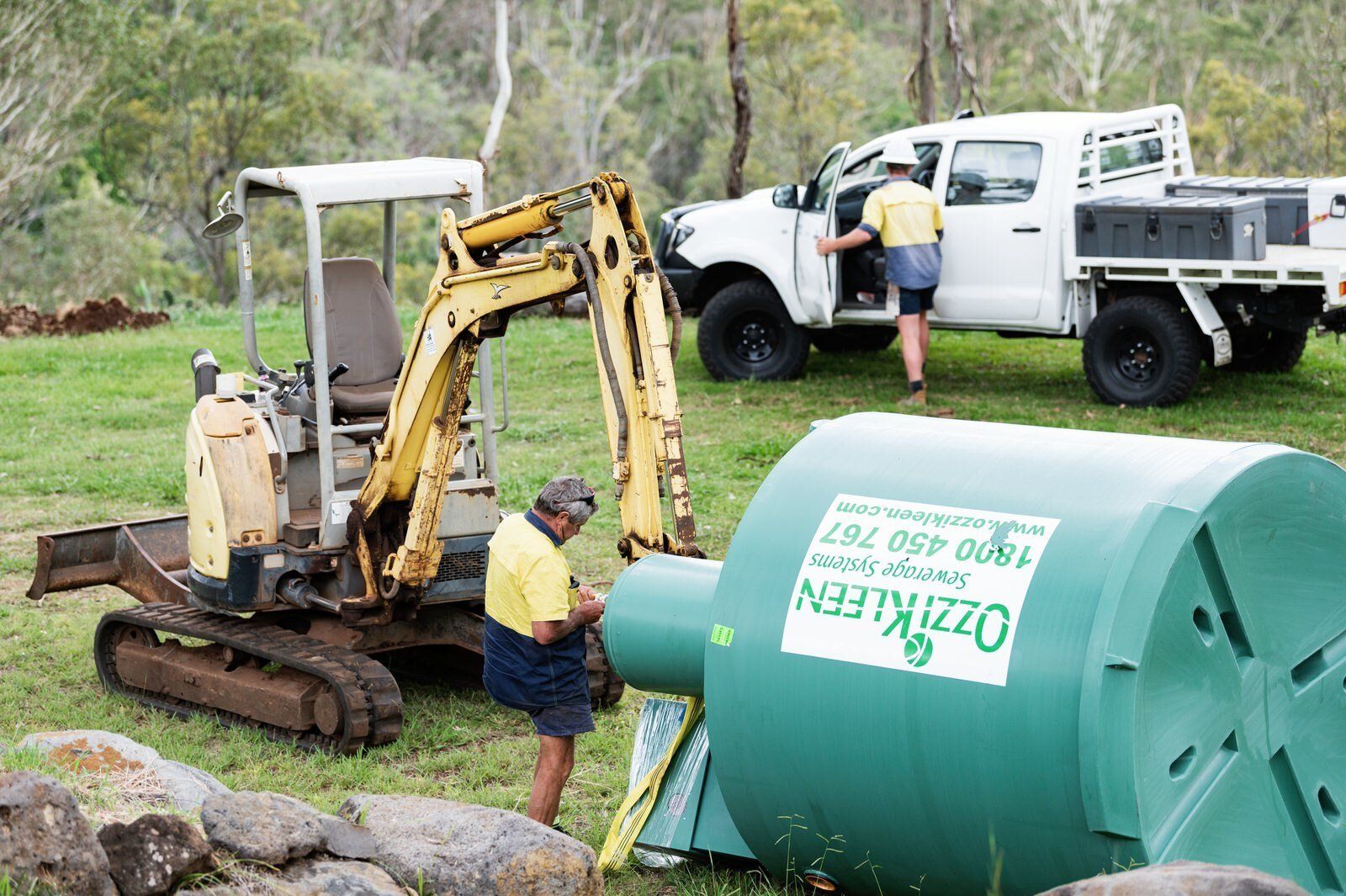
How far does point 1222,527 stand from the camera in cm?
506

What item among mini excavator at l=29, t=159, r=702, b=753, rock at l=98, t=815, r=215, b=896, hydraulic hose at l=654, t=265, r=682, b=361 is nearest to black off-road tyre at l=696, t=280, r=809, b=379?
mini excavator at l=29, t=159, r=702, b=753

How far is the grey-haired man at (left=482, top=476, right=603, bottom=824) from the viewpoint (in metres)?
6.50

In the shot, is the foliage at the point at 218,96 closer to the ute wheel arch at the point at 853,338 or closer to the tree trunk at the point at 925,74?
the tree trunk at the point at 925,74

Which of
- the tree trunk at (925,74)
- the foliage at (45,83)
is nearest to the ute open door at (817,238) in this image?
the tree trunk at (925,74)

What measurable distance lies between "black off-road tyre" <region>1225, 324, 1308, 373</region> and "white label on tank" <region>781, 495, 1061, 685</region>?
36.4ft

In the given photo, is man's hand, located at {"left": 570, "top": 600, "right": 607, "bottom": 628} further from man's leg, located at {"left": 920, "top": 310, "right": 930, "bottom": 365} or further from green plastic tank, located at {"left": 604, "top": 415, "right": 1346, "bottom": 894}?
man's leg, located at {"left": 920, "top": 310, "right": 930, "bottom": 365}

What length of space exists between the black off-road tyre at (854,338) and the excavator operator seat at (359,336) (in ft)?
28.7

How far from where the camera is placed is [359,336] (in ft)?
29.2

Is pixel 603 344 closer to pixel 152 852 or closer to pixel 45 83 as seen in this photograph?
pixel 152 852

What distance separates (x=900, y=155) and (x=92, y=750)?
33.9 feet

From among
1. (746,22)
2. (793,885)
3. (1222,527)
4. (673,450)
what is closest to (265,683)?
(673,450)

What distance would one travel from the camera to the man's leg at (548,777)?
6.70 metres

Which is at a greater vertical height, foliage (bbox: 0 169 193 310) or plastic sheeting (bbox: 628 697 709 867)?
foliage (bbox: 0 169 193 310)

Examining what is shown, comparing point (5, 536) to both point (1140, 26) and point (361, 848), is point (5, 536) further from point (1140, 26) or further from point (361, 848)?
point (1140, 26)
